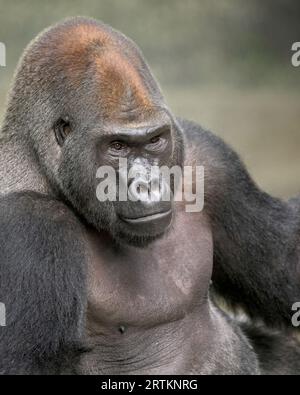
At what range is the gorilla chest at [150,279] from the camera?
4.44 meters

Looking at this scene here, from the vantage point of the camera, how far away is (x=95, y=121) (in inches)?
164

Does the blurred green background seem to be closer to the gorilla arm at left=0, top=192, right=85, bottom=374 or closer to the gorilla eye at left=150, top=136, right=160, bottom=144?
the gorilla eye at left=150, top=136, right=160, bottom=144

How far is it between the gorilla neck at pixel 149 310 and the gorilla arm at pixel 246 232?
324 mm

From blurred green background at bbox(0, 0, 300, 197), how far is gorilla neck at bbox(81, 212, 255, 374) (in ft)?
16.3

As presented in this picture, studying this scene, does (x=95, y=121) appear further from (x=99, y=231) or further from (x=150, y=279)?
(x=150, y=279)

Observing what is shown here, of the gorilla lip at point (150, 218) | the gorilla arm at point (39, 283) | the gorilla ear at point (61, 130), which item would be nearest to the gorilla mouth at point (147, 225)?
the gorilla lip at point (150, 218)

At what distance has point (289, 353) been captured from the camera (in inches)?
204

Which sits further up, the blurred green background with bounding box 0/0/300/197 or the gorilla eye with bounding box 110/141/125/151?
the blurred green background with bounding box 0/0/300/197

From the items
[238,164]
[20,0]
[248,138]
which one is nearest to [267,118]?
[248,138]

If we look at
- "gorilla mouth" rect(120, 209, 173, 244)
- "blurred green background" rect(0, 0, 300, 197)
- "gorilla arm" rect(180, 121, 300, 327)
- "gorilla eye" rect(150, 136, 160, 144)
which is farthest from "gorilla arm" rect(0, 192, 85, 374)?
"blurred green background" rect(0, 0, 300, 197)

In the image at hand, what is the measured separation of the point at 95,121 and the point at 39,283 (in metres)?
0.74

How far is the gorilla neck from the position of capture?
4441mm

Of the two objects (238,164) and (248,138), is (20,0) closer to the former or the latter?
(248,138)
